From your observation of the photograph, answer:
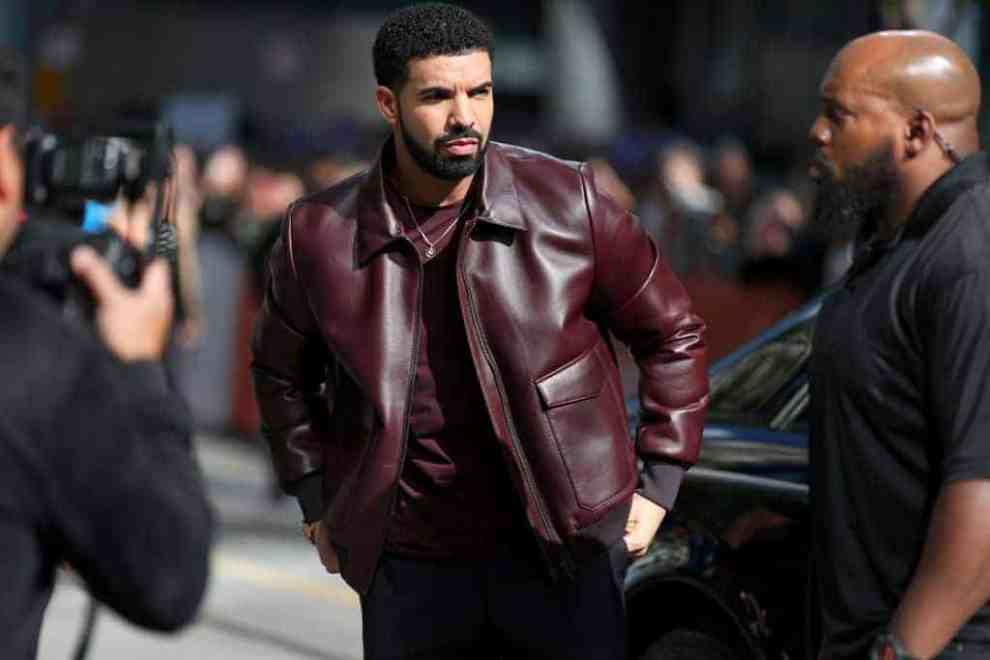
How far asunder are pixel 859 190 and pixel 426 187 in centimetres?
98

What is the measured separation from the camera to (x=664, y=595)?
15.1 feet

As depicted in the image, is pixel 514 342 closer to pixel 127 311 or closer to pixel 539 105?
pixel 127 311

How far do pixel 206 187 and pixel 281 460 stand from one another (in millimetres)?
12060

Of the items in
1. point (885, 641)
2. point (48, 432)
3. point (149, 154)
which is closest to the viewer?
point (48, 432)

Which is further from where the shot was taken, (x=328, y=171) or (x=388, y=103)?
(x=328, y=171)

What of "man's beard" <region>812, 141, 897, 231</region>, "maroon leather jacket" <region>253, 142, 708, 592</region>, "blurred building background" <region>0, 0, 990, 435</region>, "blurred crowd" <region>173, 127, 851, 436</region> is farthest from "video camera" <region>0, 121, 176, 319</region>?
"blurred crowd" <region>173, 127, 851, 436</region>

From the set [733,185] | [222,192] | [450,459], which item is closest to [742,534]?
[450,459]

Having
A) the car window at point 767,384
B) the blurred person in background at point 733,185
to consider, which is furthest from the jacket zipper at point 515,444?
the blurred person in background at point 733,185

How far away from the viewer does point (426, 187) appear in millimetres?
4078

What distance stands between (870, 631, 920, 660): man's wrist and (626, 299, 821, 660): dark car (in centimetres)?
88

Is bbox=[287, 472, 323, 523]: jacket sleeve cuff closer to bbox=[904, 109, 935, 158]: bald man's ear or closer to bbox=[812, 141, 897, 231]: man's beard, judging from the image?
bbox=[812, 141, 897, 231]: man's beard

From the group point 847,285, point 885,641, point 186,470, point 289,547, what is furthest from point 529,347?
point 289,547

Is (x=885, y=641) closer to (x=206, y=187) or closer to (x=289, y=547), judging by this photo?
(x=289, y=547)

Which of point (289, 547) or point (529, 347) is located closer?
point (529, 347)
